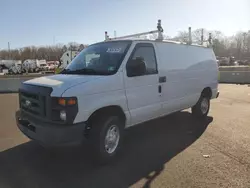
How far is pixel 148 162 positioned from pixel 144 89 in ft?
4.85

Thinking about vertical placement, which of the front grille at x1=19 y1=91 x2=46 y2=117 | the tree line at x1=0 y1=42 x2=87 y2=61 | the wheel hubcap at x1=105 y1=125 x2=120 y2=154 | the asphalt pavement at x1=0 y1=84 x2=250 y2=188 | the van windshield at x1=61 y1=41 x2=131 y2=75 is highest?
the tree line at x1=0 y1=42 x2=87 y2=61

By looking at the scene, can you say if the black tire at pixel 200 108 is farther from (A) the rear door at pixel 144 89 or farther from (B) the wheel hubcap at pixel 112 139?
(B) the wheel hubcap at pixel 112 139

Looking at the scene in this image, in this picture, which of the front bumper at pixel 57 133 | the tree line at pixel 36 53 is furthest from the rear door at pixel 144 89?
Answer: the tree line at pixel 36 53

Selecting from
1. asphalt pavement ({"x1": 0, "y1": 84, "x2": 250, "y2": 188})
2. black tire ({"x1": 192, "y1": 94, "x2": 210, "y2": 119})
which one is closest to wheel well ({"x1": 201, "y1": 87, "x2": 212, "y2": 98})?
black tire ({"x1": 192, "y1": 94, "x2": 210, "y2": 119})

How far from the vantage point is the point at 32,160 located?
4891 millimetres

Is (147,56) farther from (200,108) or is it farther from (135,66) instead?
(200,108)

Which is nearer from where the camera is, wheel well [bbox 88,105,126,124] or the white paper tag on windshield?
wheel well [bbox 88,105,126,124]

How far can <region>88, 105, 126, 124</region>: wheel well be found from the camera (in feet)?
14.8

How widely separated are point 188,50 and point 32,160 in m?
4.90

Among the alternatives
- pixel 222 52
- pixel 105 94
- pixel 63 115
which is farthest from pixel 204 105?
pixel 222 52

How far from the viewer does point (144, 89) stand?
538cm

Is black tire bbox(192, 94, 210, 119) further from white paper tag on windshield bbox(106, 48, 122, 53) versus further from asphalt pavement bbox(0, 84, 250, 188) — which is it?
white paper tag on windshield bbox(106, 48, 122, 53)

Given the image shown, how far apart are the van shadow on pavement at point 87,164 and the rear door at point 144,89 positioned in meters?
0.68

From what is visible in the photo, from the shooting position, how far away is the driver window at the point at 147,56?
5.35m
